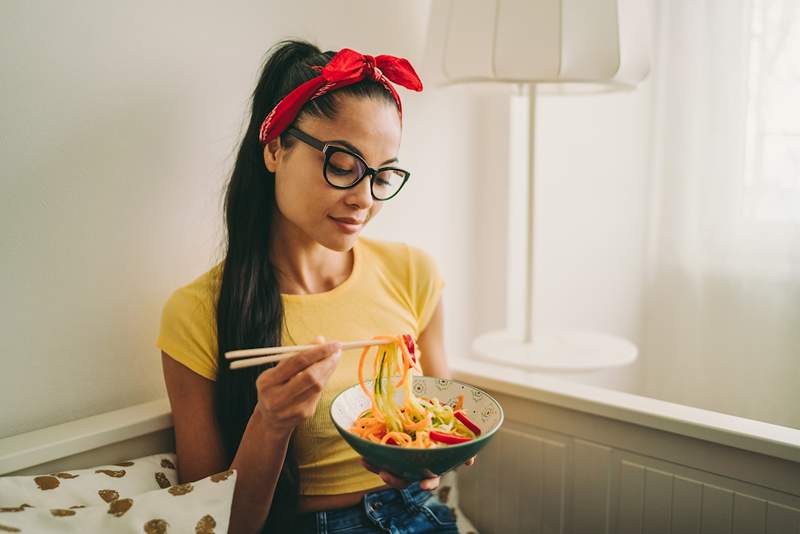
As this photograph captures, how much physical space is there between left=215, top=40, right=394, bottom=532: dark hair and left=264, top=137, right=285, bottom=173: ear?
0.9 inches

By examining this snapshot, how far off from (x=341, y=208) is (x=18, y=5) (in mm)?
641

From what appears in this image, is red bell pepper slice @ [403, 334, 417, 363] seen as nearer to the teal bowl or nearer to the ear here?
the teal bowl

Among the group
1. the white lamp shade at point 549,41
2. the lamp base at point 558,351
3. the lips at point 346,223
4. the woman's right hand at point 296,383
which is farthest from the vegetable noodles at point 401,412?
the white lamp shade at point 549,41

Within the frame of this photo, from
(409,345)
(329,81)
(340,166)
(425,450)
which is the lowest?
(425,450)

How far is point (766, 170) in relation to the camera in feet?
6.96

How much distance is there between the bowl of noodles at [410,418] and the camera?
929 millimetres

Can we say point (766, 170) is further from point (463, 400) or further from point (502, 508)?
point (463, 400)

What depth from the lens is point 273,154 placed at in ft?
3.99

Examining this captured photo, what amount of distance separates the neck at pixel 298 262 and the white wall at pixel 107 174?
0.60ft

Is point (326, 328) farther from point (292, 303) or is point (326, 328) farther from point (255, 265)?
point (255, 265)

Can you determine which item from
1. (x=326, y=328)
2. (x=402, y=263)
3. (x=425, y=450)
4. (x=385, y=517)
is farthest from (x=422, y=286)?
(x=425, y=450)

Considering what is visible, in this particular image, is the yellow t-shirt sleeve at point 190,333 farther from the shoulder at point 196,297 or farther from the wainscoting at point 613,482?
the wainscoting at point 613,482

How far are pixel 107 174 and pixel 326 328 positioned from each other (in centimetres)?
51

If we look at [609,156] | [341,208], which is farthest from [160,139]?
[609,156]
